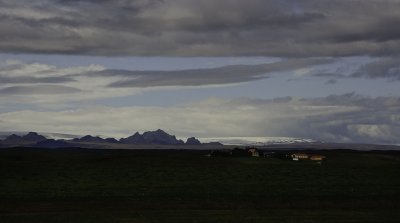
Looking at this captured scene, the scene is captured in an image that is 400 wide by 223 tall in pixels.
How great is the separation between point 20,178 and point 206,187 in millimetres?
24647

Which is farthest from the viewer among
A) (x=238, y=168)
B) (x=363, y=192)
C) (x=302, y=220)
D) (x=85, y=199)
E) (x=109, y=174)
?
(x=238, y=168)

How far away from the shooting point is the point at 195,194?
63.0 m

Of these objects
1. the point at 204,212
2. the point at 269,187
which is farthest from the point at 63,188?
the point at 204,212

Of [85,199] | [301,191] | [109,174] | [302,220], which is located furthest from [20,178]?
[302,220]

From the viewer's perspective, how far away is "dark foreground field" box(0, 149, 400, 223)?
45.1m

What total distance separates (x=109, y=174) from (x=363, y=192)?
3716 centimetres

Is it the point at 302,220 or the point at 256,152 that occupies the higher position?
the point at 256,152

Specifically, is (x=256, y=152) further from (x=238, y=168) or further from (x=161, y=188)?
(x=161, y=188)

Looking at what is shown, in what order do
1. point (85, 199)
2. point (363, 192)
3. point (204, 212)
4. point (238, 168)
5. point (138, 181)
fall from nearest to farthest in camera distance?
point (204, 212) < point (85, 199) < point (363, 192) < point (138, 181) < point (238, 168)

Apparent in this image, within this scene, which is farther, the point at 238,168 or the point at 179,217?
the point at 238,168

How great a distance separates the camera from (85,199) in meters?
57.8

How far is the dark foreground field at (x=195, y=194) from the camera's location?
148 feet

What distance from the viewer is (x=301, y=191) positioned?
66.3 meters

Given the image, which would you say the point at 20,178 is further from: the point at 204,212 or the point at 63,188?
the point at 204,212
